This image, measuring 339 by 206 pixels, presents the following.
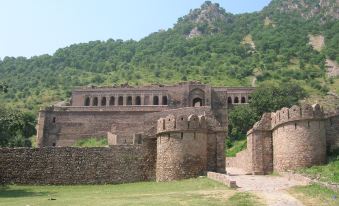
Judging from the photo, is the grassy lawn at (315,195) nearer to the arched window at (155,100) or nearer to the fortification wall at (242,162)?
the fortification wall at (242,162)

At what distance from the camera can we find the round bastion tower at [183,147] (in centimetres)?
2505

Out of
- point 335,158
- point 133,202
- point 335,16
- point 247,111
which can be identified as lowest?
point 133,202

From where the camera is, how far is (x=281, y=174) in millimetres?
25078

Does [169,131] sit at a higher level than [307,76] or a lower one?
lower

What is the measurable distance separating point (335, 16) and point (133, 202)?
155323 mm

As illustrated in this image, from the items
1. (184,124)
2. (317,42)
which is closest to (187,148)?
(184,124)

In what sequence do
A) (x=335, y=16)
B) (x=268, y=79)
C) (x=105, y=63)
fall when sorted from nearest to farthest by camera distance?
(x=268, y=79) < (x=105, y=63) < (x=335, y=16)

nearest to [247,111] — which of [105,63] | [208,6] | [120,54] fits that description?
[105,63]

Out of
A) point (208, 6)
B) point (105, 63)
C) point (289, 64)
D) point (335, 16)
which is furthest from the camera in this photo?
point (208, 6)

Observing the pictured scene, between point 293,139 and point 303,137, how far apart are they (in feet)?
1.79

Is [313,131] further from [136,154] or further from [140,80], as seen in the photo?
[140,80]

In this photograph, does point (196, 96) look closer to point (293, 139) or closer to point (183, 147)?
point (183, 147)

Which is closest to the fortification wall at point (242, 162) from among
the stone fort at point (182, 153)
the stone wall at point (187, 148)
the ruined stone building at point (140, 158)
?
the stone fort at point (182, 153)

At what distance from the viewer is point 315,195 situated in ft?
53.3
